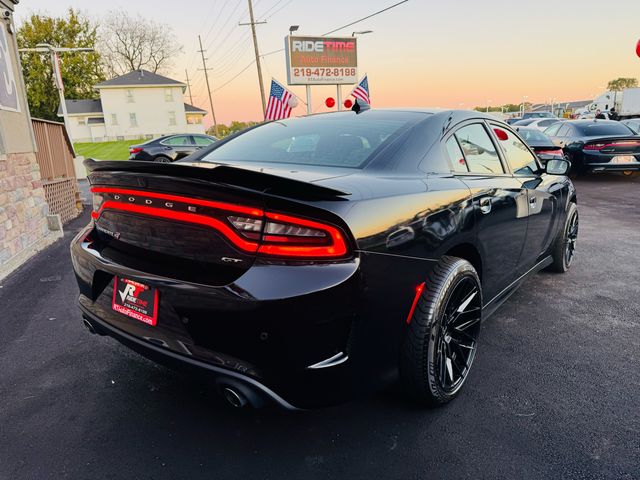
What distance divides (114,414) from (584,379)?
262cm

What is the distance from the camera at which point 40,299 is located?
414cm

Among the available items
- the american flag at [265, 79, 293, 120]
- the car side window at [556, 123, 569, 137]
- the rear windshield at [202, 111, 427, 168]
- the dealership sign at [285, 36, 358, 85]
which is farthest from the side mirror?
the dealership sign at [285, 36, 358, 85]

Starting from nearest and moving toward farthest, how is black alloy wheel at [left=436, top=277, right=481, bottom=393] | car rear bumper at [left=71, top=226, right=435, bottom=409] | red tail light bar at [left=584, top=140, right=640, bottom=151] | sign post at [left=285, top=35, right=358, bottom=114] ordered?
car rear bumper at [left=71, top=226, right=435, bottom=409] < black alloy wheel at [left=436, top=277, right=481, bottom=393] < red tail light bar at [left=584, top=140, right=640, bottom=151] < sign post at [left=285, top=35, right=358, bottom=114]

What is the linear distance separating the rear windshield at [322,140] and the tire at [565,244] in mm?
2279

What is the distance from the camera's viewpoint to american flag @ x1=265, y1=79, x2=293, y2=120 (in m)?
A: 13.0

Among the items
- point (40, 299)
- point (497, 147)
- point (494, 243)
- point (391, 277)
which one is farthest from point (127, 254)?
point (40, 299)

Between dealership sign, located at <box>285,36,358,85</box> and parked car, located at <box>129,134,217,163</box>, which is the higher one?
dealership sign, located at <box>285,36,358,85</box>

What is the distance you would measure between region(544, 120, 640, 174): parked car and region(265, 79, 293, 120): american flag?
25.0 ft

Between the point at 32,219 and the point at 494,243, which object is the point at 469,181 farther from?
the point at 32,219

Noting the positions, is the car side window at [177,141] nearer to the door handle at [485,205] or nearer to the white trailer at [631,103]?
the door handle at [485,205]

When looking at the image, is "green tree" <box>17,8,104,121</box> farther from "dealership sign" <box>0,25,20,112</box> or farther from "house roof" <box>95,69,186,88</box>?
"dealership sign" <box>0,25,20,112</box>

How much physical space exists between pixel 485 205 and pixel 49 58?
5722 centimetres

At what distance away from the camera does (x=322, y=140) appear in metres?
2.62

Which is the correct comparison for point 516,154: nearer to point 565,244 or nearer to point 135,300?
point 565,244
